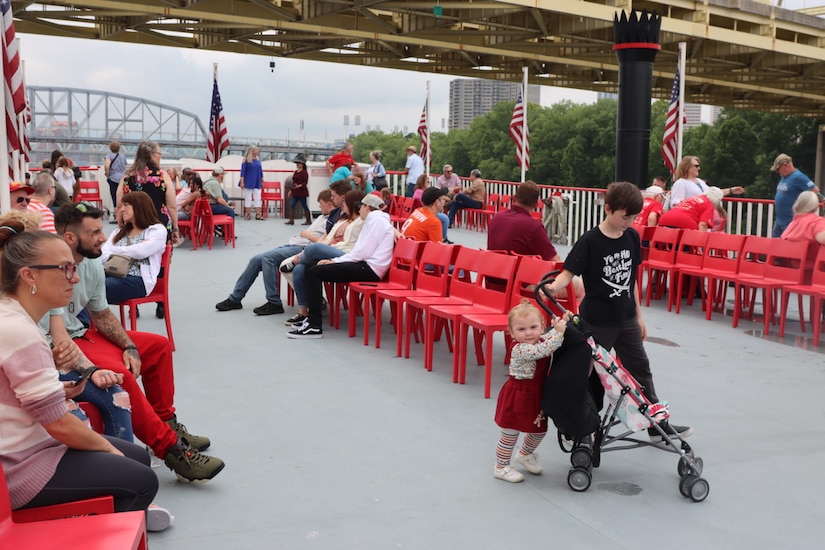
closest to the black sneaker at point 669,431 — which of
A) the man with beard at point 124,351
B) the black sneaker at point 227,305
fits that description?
the man with beard at point 124,351

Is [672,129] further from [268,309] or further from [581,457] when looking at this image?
[581,457]

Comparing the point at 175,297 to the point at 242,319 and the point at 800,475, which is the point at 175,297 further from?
the point at 800,475

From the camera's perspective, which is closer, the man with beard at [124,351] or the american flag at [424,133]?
the man with beard at [124,351]

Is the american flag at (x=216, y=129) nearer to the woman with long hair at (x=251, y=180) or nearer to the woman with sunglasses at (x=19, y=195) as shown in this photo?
the woman with long hair at (x=251, y=180)

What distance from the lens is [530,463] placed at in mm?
4371

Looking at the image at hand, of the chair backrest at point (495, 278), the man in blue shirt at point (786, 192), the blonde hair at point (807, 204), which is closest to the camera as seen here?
the chair backrest at point (495, 278)

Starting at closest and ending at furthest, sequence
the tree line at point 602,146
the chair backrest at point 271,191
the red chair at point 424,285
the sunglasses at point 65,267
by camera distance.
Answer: the sunglasses at point 65,267
the red chair at point 424,285
the chair backrest at point 271,191
the tree line at point 602,146

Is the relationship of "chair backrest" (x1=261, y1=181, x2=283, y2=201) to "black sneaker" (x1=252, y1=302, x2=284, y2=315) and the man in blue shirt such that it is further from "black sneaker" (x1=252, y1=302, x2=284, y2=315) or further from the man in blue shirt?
the man in blue shirt

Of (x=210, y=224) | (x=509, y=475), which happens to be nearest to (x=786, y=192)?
(x=509, y=475)

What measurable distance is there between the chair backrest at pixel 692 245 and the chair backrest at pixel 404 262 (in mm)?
3410

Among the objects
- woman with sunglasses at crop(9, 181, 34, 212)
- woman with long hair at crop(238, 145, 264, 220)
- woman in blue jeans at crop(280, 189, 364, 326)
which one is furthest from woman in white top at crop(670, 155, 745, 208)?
woman with long hair at crop(238, 145, 264, 220)

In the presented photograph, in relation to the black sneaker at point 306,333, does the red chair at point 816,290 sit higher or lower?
higher

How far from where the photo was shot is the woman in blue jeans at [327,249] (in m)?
7.86

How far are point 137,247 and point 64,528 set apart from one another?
13.1 feet
